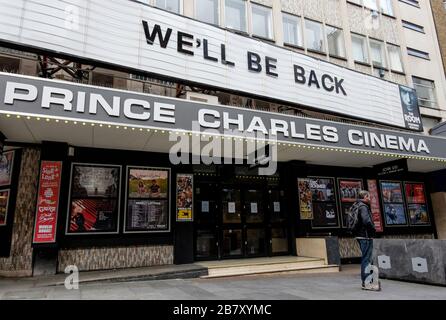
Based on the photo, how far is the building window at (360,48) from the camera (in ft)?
50.4

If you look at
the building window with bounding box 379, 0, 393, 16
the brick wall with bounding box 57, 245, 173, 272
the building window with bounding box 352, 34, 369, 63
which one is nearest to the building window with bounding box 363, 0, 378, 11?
the building window with bounding box 379, 0, 393, 16

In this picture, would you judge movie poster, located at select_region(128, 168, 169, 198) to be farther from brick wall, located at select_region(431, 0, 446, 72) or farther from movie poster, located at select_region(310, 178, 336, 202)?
brick wall, located at select_region(431, 0, 446, 72)

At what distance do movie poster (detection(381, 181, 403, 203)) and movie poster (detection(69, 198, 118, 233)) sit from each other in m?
10.5

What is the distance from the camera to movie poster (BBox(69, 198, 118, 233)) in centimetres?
871

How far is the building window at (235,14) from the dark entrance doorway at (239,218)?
5866 millimetres

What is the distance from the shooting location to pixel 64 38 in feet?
25.7

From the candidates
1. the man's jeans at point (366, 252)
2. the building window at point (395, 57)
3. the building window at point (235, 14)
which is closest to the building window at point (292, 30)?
the building window at point (235, 14)

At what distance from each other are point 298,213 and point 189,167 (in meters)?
4.16

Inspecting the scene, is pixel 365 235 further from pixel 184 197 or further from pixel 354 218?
pixel 184 197

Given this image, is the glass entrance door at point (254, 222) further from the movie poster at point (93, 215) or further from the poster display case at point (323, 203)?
the movie poster at point (93, 215)

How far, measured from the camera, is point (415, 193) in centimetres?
1431

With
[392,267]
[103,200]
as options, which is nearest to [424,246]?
[392,267]
